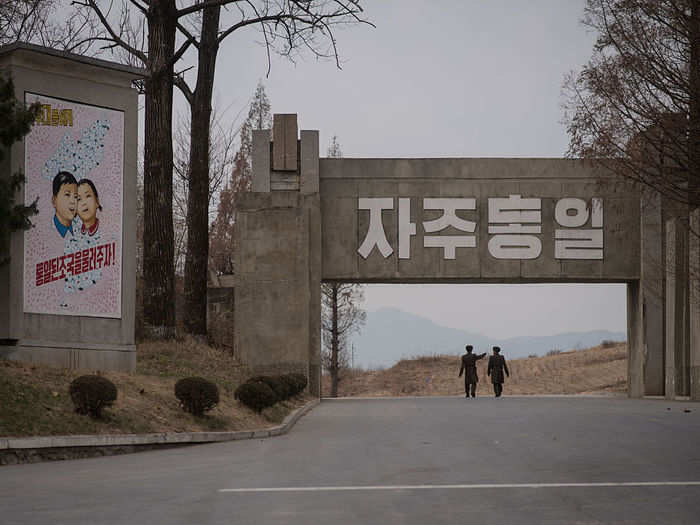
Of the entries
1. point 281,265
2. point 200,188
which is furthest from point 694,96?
point 200,188

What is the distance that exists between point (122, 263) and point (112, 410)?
13.7 ft

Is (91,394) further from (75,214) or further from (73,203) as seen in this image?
(73,203)

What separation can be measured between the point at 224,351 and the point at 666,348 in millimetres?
13548

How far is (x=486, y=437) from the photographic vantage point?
56.0 ft

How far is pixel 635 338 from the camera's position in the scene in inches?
1345

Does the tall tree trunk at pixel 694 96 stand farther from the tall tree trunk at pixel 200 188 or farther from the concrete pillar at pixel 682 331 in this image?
the tall tree trunk at pixel 200 188

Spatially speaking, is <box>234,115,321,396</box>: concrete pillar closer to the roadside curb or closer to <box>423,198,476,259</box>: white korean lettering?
<box>423,198,476,259</box>: white korean lettering

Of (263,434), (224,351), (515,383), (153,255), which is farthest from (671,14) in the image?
(515,383)

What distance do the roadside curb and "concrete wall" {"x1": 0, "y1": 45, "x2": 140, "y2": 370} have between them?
3392mm

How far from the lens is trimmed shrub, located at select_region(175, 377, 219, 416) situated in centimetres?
1825

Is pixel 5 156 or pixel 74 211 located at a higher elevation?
pixel 5 156

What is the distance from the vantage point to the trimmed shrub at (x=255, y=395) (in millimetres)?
20234

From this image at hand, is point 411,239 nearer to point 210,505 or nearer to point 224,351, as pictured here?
point 224,351

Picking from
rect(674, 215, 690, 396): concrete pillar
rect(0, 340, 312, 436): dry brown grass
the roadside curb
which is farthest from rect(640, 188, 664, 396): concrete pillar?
the roadside curb
